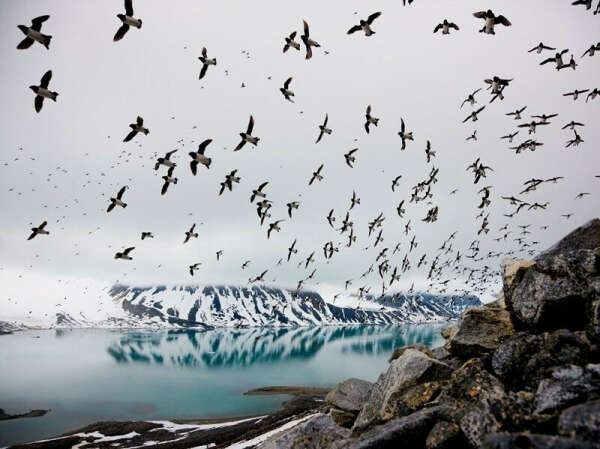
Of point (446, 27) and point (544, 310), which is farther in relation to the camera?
point (446, 27)

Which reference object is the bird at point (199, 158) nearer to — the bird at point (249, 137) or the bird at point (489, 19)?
the bird at point (249, 137)

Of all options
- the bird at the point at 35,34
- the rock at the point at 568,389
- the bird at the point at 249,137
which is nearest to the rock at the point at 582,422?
the rock at the point at 568,389

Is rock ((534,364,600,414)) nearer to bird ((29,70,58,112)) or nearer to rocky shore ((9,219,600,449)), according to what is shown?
rocky shore ((9,219,600,449))

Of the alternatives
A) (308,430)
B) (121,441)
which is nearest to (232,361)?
(121,441)

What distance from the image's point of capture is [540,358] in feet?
30.1

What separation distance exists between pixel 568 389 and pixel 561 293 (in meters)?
4.35

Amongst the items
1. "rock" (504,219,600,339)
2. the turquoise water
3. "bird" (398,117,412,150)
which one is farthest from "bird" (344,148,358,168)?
the turquoise water

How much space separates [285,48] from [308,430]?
18188 mm

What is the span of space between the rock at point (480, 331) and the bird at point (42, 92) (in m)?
21.9

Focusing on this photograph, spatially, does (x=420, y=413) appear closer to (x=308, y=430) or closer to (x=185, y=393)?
(x=308, y=430)

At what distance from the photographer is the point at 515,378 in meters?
9.64

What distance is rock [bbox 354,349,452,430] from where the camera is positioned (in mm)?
11094

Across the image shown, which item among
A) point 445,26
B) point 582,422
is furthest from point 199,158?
point 582,422

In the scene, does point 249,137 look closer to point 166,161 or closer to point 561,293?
point 166,161
